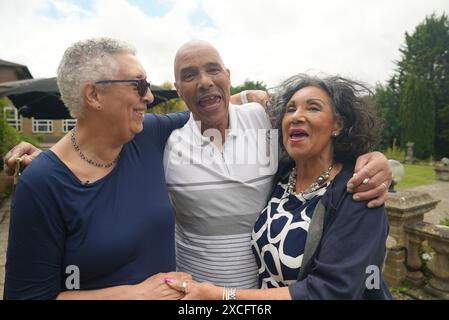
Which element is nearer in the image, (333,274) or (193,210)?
(333,274)

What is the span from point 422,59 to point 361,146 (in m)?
33.7

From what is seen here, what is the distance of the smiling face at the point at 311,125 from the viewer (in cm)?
197

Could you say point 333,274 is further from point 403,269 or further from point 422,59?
point 422,59

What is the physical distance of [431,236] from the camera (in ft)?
12.7

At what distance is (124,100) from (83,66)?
25 centimetres

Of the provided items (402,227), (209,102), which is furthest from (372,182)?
(402,227)

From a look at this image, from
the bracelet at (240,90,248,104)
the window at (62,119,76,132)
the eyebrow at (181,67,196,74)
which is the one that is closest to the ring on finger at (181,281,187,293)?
the eyebrow at (181,67,196,74)

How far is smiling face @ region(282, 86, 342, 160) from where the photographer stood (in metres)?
1.97

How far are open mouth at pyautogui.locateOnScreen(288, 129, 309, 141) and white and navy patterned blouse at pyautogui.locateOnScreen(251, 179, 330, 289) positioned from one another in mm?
302

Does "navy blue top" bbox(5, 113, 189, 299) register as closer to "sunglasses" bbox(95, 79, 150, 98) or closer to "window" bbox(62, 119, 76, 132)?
"sunglasses" bbox(95, 79, 150, 98)

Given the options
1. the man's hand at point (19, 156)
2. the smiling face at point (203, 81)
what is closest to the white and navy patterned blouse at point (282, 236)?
the smiling face at point (203, 81)

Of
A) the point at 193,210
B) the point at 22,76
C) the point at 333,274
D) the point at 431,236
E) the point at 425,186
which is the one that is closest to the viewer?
the point at 333,274
